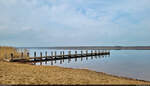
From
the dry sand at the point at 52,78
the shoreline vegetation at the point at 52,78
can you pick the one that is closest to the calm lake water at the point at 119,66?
the shoreline vegetation at the point at 52,78

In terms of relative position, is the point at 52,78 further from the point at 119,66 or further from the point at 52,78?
the point at 119,66

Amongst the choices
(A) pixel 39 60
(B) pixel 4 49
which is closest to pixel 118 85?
(A) pixel 39 60

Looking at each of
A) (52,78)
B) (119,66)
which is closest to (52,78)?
(52,78)

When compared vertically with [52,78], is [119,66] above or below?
below

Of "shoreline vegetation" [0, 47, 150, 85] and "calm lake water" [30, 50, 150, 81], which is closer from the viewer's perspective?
"shoreline vegetation" [0, 47, 150, 85]

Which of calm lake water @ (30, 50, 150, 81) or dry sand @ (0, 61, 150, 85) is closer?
dry sand @ (0, 61, 150, 85)

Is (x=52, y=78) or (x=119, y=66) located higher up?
(x=52, y=78)

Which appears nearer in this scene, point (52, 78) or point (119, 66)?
point (52, 78)

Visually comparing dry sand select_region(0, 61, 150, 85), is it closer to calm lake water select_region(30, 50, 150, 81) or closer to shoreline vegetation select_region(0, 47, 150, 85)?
shoreline vegetation select_region(0, 47, 150, 85)

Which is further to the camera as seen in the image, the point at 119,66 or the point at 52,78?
the point at 119,66

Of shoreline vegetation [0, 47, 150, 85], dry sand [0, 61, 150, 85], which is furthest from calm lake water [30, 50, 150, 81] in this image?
dry sand [0, 61, 150, 85]

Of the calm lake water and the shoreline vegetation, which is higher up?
the shoreline vegetation

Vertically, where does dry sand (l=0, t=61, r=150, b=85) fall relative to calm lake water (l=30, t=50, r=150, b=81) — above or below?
above

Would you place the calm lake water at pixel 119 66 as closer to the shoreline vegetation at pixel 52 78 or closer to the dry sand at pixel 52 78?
the shoreline vegetation at pixel 52 78
